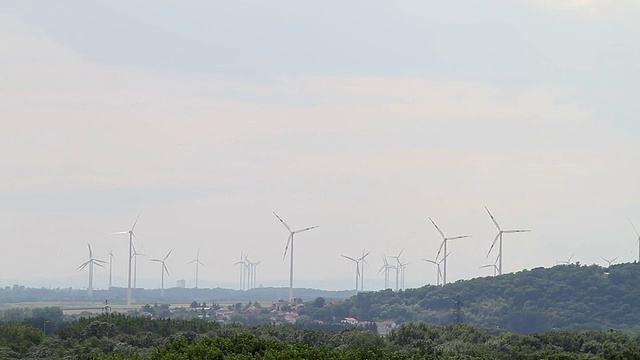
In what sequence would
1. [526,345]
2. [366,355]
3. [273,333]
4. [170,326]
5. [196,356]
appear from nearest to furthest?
[196,356]
[366,355]
[526,345]
[273,333]
[170,326]

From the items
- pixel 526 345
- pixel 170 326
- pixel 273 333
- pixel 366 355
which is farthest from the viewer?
pixel 170 326

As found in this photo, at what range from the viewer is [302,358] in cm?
7238

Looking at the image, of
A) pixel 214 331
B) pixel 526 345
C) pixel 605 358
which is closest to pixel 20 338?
pixel 214 331

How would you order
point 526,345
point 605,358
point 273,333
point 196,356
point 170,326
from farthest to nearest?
point 170,326 < point 273,333 < point 526,345 < point 605,358 < point 196,356

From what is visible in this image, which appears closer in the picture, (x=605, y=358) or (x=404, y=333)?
(x=605, y=358)

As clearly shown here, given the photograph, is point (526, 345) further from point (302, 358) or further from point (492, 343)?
point (302, 358)

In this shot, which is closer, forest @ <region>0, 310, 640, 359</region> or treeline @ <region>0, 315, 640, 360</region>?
treeline @ <region>0, 315, 640, 360</region>

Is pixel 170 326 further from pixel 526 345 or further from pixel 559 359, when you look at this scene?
pixel 559 359

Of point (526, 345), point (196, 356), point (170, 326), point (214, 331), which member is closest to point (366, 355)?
point (196, 356)

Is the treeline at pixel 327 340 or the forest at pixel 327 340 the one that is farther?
the forest at pixel 327 340

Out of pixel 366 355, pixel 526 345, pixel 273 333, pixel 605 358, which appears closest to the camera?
pixel 366 355

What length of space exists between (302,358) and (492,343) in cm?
7517

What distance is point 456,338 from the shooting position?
509 feet

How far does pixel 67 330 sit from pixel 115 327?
6943 mm
